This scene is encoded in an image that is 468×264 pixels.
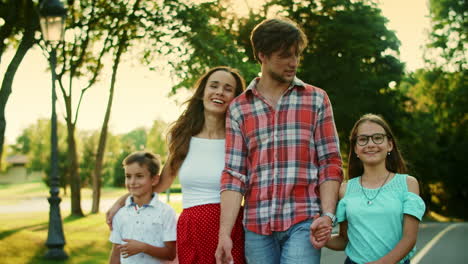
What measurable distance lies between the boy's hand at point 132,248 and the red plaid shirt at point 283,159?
98 cm

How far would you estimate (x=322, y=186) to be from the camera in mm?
3105

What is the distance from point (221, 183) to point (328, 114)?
2.36 feet

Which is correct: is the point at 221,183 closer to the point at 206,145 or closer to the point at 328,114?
the point at 206,145

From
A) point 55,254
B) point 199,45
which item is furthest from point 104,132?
point 55,254

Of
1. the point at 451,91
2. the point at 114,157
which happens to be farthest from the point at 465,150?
the point at 114,157

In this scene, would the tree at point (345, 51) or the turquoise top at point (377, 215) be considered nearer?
the turquoise top at point (377, 215)

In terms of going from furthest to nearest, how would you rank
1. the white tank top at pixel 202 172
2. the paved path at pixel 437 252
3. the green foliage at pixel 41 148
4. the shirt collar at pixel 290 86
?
the green foliage at pixel 41 148 < the paved path at pixel 437 252 < the white tank top at pixel 202 172 < the shirt collar at pixel 290 86

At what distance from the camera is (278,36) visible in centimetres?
314

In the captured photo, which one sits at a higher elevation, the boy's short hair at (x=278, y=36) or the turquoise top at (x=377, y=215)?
the boy's short hair at (x=278, y=36)

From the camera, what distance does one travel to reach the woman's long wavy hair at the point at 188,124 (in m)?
3.71

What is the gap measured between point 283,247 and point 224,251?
1.06 ft

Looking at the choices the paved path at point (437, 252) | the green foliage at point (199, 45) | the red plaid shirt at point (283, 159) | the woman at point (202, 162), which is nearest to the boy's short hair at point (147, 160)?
the woman at point (202, 162)

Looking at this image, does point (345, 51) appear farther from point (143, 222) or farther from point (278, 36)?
point (278, 36)

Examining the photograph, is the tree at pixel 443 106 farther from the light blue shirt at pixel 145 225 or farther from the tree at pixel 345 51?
the light blue shirt at pixel 145 225
